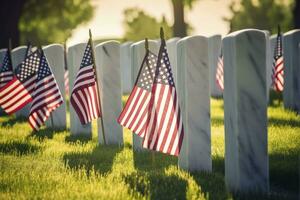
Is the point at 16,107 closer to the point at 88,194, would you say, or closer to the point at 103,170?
the point at 103,170

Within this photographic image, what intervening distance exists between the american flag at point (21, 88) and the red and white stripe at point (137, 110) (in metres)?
3.78

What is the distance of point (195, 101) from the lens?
605 cm

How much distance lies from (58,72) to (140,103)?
3.97 metres

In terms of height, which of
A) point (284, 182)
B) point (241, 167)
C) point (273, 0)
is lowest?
point (284, 182)

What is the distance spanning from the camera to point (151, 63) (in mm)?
6621

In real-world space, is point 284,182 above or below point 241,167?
below

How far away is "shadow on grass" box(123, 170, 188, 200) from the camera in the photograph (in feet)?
16.4

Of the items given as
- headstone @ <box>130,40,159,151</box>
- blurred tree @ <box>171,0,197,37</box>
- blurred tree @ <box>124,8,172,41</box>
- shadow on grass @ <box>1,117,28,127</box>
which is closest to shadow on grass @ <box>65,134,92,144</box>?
headstone @ <box>130,40,159,151</box>

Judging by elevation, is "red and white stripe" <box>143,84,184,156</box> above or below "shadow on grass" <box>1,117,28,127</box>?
above

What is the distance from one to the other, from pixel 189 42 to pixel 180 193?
6.17 feet

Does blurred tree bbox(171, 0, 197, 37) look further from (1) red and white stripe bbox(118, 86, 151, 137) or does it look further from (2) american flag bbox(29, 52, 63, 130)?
(1) red and white stripe bbox(118, 86, 151, 137)

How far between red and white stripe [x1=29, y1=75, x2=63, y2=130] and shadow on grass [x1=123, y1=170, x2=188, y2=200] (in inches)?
134

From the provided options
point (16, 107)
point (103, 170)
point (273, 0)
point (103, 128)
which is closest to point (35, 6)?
point (16, 107)

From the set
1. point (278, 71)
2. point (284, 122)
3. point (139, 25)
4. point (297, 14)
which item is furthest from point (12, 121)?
point (139, 25)
